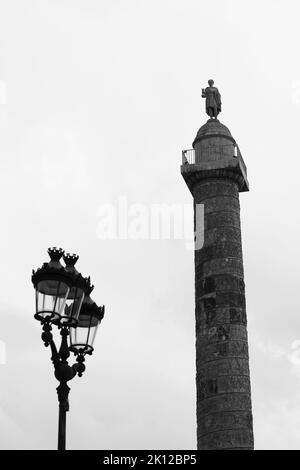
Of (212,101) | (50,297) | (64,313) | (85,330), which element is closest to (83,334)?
(85,330)

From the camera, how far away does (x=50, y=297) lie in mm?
8102

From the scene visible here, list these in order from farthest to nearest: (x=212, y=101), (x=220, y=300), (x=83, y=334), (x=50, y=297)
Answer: (x=212, y=101)
(x=220, y=300)
(x=83, y=334)
(x=50, y=297)

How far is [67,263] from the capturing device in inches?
342

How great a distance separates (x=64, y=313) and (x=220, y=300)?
48.4 ft

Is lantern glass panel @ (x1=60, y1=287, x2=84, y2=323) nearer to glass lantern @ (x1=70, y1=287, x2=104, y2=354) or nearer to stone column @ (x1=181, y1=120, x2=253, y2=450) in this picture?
glass lantern @ (x1=70, y1=287, x2=104, y2=354)

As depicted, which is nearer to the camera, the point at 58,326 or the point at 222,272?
the point at 58,326

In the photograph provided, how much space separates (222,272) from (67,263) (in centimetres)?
1469

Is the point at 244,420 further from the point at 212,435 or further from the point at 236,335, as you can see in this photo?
the point at 236,335

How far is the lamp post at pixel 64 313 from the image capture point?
807 centimetres

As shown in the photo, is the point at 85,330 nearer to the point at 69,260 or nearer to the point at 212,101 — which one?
the point at 69,260

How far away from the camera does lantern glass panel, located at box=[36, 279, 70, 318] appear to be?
8.05 metres

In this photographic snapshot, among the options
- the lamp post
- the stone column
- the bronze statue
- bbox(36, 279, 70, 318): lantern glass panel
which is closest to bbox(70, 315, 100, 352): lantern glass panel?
the lamp post
